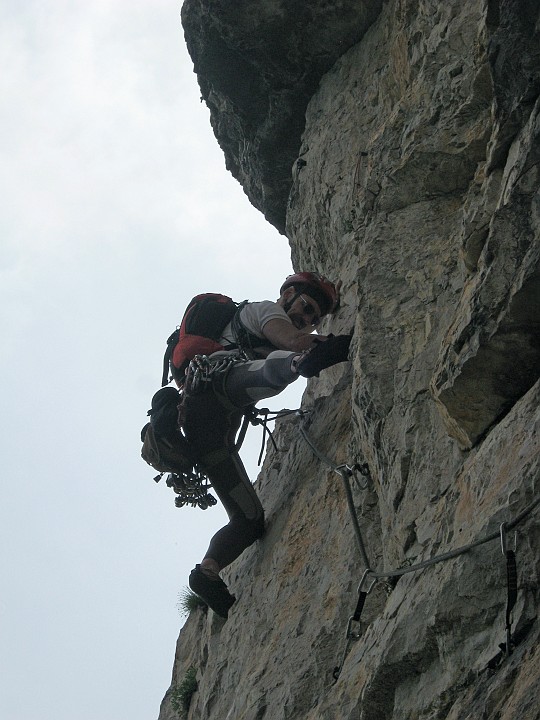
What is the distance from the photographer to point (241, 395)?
688cm

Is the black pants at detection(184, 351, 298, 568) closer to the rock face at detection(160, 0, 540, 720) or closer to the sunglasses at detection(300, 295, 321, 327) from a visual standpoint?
the rock face at detection(160, 0, 540, 720)

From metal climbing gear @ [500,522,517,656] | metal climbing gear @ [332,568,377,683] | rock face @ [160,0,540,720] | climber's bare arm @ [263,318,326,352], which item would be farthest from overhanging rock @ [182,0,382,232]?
metal climbing gear @ [500,522,517,656]

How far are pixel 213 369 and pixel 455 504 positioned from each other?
317 cm

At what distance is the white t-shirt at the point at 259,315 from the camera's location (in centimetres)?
706

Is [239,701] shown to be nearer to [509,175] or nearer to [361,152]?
[509,175]

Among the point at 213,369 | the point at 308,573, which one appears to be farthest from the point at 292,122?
the point at 308,573

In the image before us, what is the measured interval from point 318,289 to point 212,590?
97.3 inches

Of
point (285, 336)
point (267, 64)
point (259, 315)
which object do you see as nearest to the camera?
point (285, 336)

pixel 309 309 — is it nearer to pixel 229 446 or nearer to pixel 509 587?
pixel 229 446

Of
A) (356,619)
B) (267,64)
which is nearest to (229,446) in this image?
(356,619)

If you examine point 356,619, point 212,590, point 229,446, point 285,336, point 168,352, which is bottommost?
point 356,619

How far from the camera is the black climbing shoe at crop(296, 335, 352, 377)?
240 inches

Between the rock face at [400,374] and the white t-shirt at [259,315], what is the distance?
1.82ft

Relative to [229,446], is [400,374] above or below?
below
